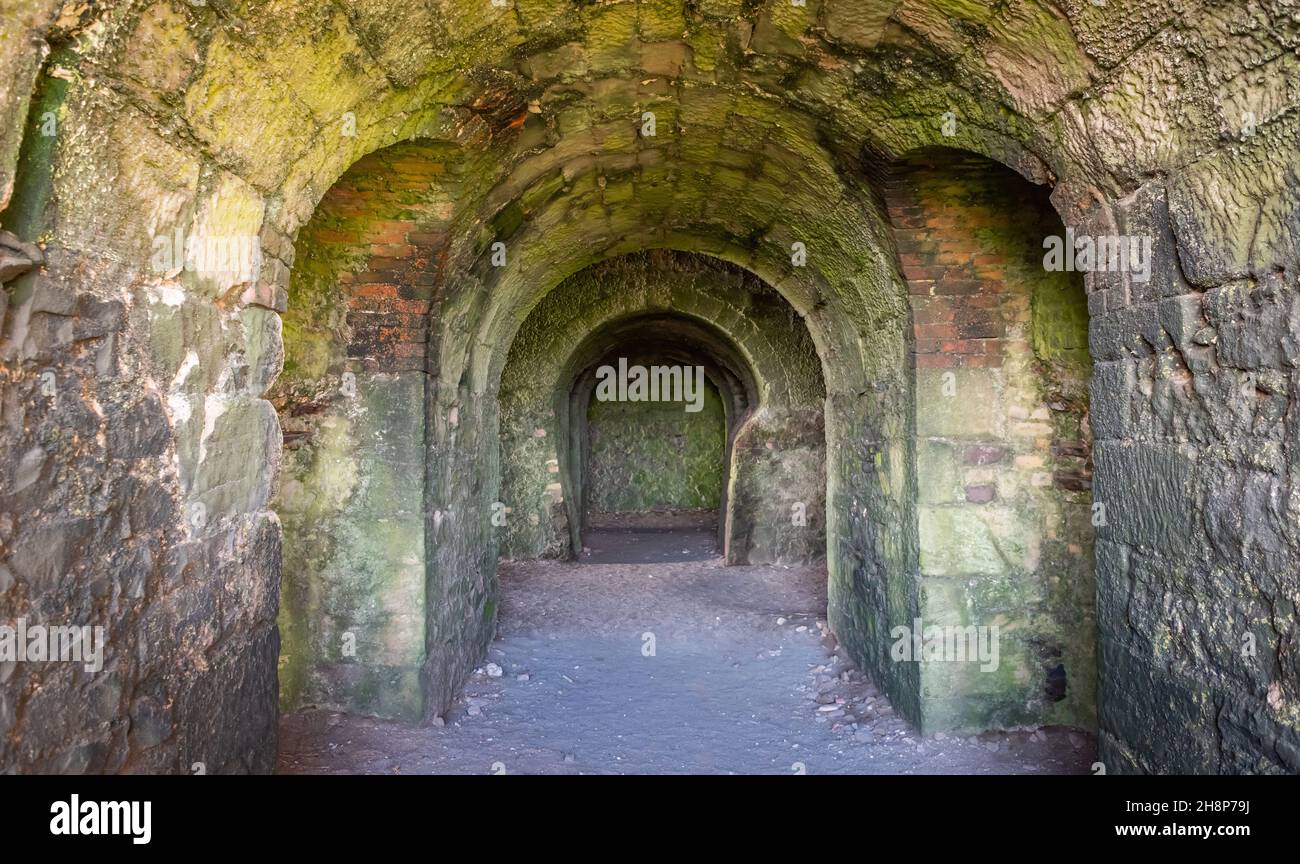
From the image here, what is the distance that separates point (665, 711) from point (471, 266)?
2698 mm

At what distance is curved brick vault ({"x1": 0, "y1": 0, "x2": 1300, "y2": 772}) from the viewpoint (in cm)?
150

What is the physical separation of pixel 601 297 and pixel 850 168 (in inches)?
194

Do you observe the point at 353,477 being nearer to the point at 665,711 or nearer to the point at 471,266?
the point at 471,266

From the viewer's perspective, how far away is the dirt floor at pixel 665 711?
3.87m

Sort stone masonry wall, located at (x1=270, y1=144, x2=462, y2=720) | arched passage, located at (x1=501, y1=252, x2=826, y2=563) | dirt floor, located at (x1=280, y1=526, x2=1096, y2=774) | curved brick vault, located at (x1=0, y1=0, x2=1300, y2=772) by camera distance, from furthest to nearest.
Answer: arched passage, located at (x1=501, y1=252, x2=826, y2=563) → stone masonry wall, located at (x1=270, y1=144, x2=462, y2=720) → dirt floor, located at (x1=280, y1=526, x2=1096, y2=774) → curved brick vault, located at (x1=0, y1=0, x2=1300, y2=772)

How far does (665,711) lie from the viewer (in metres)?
4.66

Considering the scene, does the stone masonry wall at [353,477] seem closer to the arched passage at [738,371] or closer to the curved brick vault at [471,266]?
the curved brick vault at [471,266]

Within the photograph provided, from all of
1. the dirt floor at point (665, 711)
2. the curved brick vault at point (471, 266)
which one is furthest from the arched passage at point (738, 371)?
the curved brick vault at point (471, 266)

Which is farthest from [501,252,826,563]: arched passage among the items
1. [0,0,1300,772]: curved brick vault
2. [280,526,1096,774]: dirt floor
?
[0,0,1300,772]: curved brick vault

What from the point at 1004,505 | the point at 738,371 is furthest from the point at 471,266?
the point at 738,371

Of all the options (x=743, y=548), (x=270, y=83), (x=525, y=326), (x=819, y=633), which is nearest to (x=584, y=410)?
(x=525, y=326)

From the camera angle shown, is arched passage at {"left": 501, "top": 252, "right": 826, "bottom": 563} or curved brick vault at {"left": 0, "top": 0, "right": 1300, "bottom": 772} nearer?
curved brick vault at {"left": 0, "top": 0, "right": 1300, "bottom": 772}

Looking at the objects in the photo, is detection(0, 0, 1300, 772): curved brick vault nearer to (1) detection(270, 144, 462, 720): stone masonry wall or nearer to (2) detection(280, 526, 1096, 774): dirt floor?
(1) detection(270, 144, 462, 720): stone masonry wall

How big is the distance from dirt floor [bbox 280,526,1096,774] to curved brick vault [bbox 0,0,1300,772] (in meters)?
0.23
